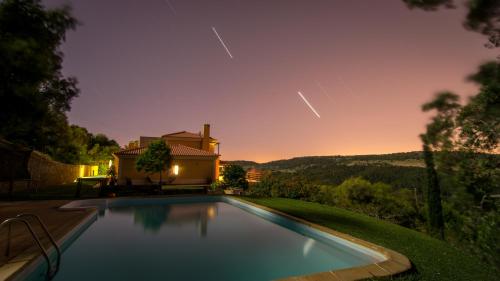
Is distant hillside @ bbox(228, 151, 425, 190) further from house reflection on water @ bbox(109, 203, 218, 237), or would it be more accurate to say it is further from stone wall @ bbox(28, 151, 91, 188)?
stone wall @ bbox(28, 151, 91, 188)

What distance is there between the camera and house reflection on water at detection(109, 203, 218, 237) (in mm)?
11339

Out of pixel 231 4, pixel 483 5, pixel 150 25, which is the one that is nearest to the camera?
pixel 483 5

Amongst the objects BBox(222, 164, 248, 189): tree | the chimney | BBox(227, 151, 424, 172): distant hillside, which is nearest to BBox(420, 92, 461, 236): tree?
BBox(222, 164, 248, 189): tree

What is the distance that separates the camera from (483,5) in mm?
2078

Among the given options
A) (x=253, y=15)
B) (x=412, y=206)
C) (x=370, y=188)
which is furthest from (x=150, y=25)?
(x=412, y=206)

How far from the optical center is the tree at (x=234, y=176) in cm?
2023

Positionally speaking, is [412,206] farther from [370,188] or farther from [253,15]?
[253,15]

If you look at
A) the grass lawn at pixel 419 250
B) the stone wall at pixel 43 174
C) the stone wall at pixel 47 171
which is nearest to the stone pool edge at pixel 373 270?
the grass lawn at pixel 419 250

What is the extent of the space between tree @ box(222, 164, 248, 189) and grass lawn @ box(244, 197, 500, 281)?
30.4 feet

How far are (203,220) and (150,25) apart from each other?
1038cm

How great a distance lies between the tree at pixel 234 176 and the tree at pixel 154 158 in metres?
4.57

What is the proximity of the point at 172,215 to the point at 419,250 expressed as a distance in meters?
10.3

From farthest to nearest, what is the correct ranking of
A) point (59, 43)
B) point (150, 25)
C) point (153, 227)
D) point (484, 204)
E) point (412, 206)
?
1. point (412, 206)
2. point (59, 43)
3. point (150, 25)
4. point (153, 227)
5. point (484, 204)

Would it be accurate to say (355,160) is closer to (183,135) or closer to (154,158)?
Answer: (183,135)
